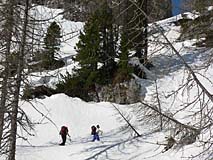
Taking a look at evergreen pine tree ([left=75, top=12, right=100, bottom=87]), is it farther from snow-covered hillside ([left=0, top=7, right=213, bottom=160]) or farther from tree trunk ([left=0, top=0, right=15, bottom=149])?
tree trunk ([left=0, top=0, right=15, bottom=149])

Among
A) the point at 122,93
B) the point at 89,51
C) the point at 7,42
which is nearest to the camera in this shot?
the point at 7,42

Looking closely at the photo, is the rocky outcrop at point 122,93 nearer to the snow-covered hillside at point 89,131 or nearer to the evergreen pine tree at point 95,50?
the snow-covered hillside at point 89,131

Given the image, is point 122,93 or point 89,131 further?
point 122,93

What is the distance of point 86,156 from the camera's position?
15789mm

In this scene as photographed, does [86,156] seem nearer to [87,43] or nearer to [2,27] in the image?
[2,27]

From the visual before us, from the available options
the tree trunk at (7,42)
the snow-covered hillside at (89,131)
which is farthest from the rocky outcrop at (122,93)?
the tree trunk at (7,42)

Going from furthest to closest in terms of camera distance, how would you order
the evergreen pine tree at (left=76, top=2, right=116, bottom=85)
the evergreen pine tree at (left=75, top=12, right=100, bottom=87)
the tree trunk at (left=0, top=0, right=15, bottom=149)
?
the evergreen pine tree at (left=76, top=2, right=116, bottom=85), the evergreen pine tree at (left=75, top=12, right=100, bottom=87), the tree trunk at (left=0, top=0, right=15, bottom=149)

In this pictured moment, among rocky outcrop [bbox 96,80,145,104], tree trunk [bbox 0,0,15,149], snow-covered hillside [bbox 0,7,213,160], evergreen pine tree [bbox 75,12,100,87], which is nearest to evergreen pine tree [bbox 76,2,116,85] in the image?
evergreen pine tree [bbox 75,12,100,87]

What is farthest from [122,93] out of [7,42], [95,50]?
[7,42]

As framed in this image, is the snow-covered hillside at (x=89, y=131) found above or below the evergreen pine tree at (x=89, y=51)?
below

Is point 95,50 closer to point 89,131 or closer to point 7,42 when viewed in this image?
point 89,131

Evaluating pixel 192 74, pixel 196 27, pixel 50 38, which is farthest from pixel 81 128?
pixel 192 74

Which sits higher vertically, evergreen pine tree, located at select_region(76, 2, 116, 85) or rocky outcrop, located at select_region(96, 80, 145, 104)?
evergreen pine tree, located at select_region(76, 2, 116, 85)

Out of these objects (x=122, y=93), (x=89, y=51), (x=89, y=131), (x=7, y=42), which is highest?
(x=89, y=51)
